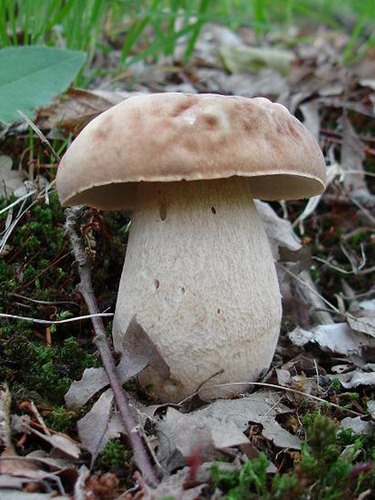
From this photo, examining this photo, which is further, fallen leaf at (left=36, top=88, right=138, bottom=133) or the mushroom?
fallen leaf at (left=36, top=88, right=138, bottom=133)

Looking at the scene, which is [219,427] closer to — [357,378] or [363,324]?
[357,378]

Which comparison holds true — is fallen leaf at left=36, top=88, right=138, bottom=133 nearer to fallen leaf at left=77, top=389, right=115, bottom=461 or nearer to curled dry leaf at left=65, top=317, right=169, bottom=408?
curled dry leaf at left=65, top=317, right=169, bottom=408

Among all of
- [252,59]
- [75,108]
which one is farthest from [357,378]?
[252,59]

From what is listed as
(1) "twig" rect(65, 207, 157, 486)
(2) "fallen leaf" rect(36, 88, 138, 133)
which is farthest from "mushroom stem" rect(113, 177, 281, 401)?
(2) "fallen leaf" rect(36, 88, 138, 133)

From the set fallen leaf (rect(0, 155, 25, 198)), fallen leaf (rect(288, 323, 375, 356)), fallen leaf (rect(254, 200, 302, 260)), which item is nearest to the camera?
fallen leaf (rect(288, 323, 375, 356))

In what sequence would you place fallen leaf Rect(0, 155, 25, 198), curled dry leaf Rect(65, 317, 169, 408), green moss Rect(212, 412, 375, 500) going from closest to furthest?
1. green moss Rect(212, 412, 375, 500)
2. curled dry leaf Rect(65, 317, 169, 408)
3. fallen leaf Rect(0, 155, 25, 198)

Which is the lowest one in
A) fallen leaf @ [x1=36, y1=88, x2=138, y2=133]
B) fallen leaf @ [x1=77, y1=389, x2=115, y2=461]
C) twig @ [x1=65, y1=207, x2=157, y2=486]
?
fallen leaf @ [x1=77, y1=389, x2=115, y2=461]

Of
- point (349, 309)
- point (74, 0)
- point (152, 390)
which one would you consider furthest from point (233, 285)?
point (74, 0)

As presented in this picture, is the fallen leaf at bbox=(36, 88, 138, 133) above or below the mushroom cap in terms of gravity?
below
